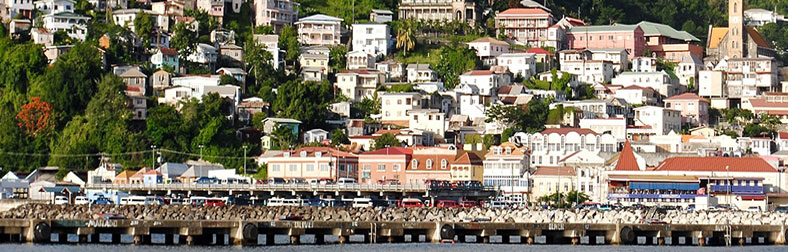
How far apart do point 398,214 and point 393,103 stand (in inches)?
1735

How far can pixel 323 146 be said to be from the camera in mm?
123625

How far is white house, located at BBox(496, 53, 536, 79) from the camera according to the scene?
479 feet

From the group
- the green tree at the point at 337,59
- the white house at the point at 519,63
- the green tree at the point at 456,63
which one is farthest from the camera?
the green tree at the point at 337,59

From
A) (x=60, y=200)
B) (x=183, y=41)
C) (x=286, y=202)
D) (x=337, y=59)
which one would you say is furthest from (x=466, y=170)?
(x=183, y=41)

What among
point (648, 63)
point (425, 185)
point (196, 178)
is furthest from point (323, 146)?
point (648, 63)

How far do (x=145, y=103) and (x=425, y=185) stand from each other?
3315cm

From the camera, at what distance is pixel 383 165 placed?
118 meters

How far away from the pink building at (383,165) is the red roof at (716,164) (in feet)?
55.3

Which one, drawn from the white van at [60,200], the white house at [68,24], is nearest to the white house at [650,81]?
the white house at [68,24]

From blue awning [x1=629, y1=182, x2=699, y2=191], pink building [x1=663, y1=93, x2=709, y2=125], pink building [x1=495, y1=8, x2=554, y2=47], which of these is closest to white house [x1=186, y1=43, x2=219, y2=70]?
pink building [x1=495, y1=8, x2=554, y2=47]

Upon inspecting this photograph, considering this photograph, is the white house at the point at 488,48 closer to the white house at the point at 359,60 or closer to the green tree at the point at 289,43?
the white house at the point at 359,60

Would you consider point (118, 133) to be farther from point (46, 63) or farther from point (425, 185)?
point (425, 185)

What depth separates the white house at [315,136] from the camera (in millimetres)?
128500

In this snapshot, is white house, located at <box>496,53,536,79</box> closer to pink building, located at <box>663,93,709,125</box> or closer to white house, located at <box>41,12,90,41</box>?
pink building, located at <box>663,93,709,125</box>
